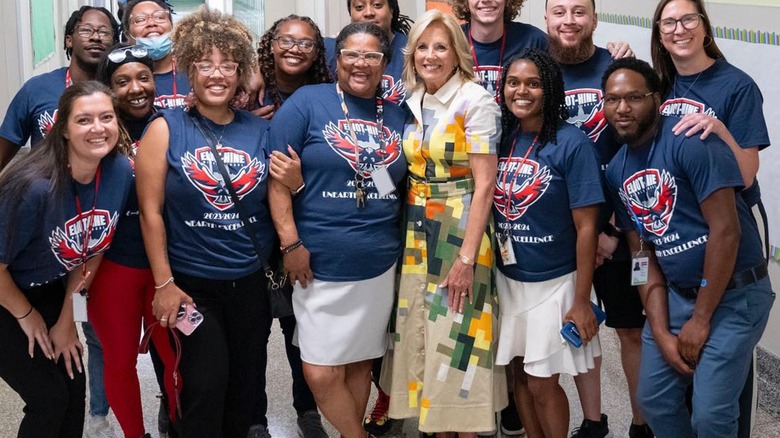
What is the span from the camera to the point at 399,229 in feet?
10.3

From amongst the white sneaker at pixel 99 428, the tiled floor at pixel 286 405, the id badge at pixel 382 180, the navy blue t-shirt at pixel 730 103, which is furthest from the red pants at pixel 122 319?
the navy blue t-shirt at pixel 730 103

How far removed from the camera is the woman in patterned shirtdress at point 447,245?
297 cm

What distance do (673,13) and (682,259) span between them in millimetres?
814

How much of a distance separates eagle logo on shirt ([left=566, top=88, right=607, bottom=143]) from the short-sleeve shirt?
349 millimetres

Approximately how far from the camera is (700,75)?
2.95 m

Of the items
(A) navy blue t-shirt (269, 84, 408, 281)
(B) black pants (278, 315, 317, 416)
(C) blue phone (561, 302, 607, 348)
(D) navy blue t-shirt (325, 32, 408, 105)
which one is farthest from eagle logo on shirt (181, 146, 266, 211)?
(C) blue phone (561, 302, 607, 348)

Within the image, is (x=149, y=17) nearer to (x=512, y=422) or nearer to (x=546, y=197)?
(x=546, y=197)

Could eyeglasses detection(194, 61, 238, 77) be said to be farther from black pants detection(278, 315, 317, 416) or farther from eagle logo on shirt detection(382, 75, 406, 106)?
black pants detection(278, 315, 317, 416)

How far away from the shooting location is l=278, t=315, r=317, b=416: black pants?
3.57 m

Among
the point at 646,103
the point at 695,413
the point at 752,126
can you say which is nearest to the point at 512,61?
the point at 646,103

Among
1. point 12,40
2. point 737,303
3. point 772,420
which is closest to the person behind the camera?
point 737,303

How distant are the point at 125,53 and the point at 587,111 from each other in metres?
1.65

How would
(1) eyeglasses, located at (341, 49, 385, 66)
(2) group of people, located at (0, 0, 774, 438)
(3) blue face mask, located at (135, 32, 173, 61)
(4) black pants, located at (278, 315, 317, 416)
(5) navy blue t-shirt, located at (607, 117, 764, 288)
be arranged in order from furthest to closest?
(4) black pants, located at (278, 315, 317, 416) < (3) blue face mask, located at (135, 32, 173, 61) < (1) eyeglasses, located at (341, 49, 385, 66) < (2) group of people, located at (0, 0, 774, 438) < (5) navy blue t-shirt, located at (607, 117, 764, 288)

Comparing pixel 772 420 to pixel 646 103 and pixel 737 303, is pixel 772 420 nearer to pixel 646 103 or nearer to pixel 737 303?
pixel 737 303
